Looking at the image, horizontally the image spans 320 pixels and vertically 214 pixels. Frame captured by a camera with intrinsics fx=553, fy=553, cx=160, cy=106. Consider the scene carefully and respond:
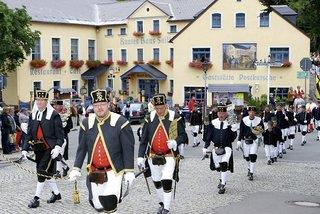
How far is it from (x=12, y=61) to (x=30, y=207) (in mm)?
28998

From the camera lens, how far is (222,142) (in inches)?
487

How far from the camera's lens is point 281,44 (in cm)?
4075

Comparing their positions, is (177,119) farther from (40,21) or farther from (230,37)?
(40,21)

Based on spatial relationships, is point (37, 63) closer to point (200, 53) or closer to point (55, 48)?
point (55, 48)

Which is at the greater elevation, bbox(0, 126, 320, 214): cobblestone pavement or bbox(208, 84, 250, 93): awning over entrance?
bbox(208, 84, 250, 93): awning over entrance

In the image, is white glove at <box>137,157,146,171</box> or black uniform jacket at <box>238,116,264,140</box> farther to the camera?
black uniform jacket at <box>238,116,264,140</box>

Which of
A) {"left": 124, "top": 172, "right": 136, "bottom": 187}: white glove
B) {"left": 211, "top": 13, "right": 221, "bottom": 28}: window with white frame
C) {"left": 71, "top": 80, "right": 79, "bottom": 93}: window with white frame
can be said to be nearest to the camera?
{"left": 124, "top": 172, "right": 136, "bottom": 187}: white glove

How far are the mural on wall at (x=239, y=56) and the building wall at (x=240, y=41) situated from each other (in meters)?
0.30

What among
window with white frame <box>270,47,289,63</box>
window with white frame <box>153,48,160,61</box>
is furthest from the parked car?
window with white frame <box>153,48,160,61</box>

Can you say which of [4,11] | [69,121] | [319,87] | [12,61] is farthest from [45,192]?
[319,87]

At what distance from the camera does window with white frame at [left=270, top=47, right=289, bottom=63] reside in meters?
40.8

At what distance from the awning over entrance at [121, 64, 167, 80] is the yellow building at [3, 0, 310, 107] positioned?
9 cm

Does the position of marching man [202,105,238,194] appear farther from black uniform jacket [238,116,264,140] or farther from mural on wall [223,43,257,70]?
mural on wall [223,43,257,70]

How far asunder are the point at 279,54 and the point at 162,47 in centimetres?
1254
